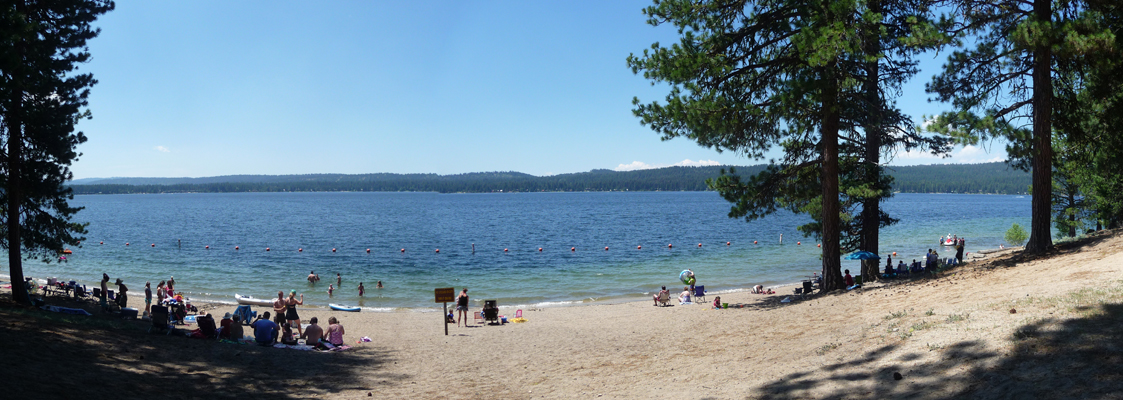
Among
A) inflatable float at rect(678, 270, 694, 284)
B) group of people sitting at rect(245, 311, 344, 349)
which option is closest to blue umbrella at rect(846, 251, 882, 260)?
inflatable float at rect(678, 270, 694, 284)

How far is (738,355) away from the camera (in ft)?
35.9

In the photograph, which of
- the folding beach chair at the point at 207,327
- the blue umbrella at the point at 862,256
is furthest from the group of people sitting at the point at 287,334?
the blue umbrella at the point at 862,256

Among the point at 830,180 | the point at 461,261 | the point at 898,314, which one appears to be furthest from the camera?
the point at 461,261

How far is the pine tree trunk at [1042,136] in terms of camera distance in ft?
45.9

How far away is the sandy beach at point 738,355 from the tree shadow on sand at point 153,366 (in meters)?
0.04

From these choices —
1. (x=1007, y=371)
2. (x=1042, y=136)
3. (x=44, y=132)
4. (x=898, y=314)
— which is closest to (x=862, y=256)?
(x=1042, y=136)

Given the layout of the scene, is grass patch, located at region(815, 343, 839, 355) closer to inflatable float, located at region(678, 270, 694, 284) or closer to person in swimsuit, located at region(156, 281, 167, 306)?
inflatable float, located at region(678, 270, 694, 284)

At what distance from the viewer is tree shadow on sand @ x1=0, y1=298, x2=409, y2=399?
8.81 meters

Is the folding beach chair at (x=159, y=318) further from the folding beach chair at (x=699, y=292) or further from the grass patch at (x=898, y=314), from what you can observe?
the folding beach chair at (x=699, y=292)

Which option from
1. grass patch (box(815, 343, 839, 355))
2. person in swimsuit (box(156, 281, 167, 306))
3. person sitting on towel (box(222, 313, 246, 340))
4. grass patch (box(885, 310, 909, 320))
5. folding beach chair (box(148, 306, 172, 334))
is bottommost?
person in swimsuit (box(156, 281, 167, 306))

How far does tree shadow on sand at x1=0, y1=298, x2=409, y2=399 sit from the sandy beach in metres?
0.04

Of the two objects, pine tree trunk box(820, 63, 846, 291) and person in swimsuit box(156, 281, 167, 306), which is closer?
pine tree trunk box(820, 63, 846, 291)

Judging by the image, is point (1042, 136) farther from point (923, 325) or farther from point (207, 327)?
point (207, 327)

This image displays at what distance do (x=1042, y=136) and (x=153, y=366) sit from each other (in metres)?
20.0
